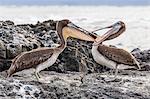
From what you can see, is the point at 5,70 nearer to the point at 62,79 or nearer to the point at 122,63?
the point at 62,79

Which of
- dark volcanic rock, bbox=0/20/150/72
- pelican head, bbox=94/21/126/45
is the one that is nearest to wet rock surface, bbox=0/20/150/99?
dark volcanic rock, bbox=0/20/150/72

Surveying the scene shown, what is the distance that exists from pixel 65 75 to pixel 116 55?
71cm

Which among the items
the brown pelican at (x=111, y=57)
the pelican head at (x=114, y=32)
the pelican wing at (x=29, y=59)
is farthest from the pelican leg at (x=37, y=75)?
the pelican head at (x=114, y=32)

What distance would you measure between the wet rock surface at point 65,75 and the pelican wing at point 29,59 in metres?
0.12

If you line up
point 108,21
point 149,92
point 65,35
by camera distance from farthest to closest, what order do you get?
1. point 108,21
2. point 65,35
3. point 149,92

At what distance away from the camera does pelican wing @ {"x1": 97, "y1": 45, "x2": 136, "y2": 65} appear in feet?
26.0

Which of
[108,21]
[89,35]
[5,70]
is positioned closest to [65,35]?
[89,35]

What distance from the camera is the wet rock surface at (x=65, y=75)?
7.00 metres

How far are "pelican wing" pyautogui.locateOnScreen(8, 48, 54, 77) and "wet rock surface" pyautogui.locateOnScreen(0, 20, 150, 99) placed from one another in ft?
0.39

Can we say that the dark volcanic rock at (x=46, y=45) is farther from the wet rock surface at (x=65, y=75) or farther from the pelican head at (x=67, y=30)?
the pelican head at (x=67, y=30)

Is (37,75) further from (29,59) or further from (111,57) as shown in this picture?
(111,57)

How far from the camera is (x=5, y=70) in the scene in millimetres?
8062

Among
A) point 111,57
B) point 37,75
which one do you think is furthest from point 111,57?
point 37,75

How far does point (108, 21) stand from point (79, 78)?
1569cm
